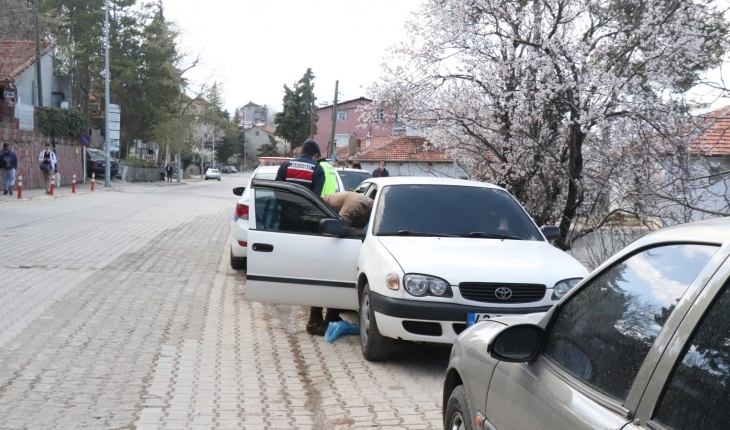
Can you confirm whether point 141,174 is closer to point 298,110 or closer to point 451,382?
point 298,110

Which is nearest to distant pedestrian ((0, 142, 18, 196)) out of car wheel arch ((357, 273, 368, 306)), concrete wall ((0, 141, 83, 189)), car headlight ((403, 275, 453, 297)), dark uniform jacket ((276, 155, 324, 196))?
concrete wall ((0, 141, 83, 189))

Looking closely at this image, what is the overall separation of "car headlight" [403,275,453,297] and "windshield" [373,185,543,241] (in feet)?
3.87

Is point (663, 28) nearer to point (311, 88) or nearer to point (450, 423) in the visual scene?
point (450, 423)

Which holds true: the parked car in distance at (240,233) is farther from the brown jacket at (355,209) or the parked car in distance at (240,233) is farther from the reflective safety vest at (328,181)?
the brown jacket at (355,209)

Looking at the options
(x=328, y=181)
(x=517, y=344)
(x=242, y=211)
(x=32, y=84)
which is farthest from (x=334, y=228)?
(x=32, y=84)

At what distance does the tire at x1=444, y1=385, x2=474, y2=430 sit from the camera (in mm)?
3596

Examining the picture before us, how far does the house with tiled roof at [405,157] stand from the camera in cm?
1977

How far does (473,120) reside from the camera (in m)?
14.8

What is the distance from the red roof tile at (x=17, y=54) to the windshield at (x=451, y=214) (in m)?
41.5

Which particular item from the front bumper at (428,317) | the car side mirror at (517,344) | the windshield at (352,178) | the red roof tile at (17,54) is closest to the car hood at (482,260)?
the front bumper at (428,317)

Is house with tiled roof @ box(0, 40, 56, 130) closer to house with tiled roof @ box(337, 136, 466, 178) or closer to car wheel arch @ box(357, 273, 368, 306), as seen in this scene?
house with tiled roof @ box(337, 136, 466, 178)

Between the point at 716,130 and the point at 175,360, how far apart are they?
7563 mm

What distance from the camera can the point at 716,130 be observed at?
10188mm

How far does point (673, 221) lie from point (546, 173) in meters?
4.99
